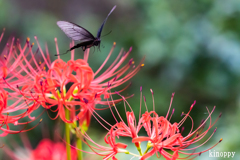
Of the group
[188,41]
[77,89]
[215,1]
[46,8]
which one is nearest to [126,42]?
[188,41]

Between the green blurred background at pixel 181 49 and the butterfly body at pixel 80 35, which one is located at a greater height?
the green blurred background at pixel 181 49

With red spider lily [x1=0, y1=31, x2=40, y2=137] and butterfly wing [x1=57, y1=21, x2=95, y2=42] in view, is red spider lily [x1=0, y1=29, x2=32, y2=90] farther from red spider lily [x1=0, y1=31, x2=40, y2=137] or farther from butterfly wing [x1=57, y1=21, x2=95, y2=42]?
butterfly wing [x1=57, y1=21, x2=95, y2=42]

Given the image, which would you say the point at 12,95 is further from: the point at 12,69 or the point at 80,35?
the point at 80,35

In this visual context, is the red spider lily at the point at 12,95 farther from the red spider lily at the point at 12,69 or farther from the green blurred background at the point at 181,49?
the green blurred background at the point at 181,49

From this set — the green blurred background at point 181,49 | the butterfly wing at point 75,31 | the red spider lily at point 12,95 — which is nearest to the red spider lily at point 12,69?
the red spider lily at point 12,95

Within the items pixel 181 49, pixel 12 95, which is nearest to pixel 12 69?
pixel 12 95

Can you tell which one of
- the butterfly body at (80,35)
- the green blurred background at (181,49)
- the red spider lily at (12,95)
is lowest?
the red spider lily at (12,95)

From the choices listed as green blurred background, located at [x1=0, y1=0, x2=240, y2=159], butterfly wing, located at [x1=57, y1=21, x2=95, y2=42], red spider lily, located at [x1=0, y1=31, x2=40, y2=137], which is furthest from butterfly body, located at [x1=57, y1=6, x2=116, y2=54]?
green blurred background, located at [x1=0, y1=0, x2=240, y2=159]

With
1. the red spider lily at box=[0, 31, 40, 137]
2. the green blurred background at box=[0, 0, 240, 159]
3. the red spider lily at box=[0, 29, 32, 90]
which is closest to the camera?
the red spider lily at box=[0, 31, 40, 137]

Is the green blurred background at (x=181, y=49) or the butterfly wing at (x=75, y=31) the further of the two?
the green blurred background at (x=181, y=49)
